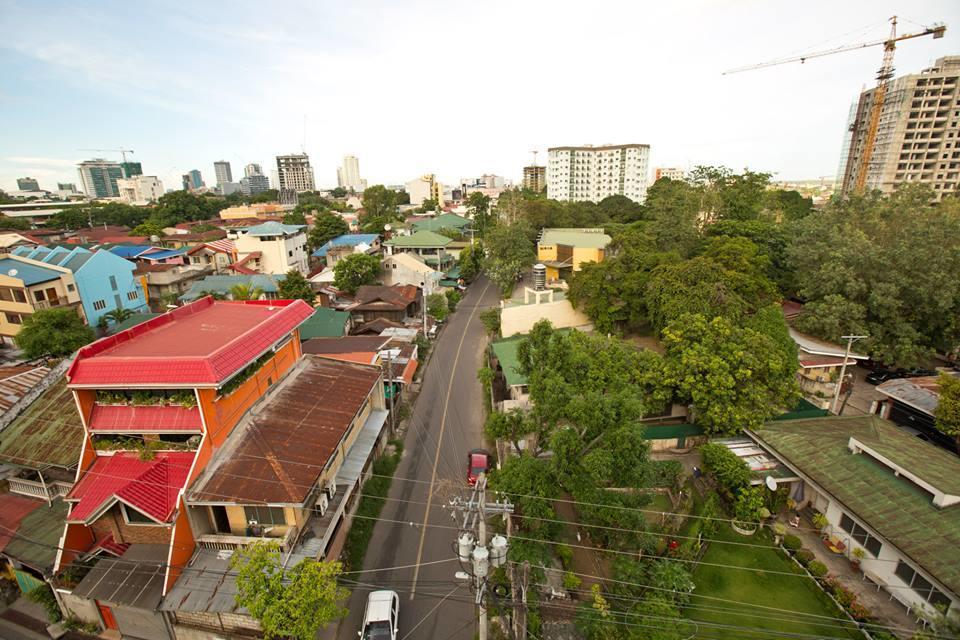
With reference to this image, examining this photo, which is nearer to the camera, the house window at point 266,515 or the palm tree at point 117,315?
the house window at point 266,515

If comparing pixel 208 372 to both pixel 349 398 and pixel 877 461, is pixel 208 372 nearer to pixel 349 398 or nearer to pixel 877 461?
pixel 349 398

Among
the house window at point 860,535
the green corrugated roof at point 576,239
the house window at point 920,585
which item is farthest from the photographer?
the green corrugated roof at point 576,239

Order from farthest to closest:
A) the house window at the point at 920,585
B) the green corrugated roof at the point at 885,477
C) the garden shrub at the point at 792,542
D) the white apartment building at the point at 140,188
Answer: the white apartment building at the point at 140,188 < the garden shrub at the point at 792,542 < the green corrugated roof at the point at 885,477 < the house window at the point at 920,585

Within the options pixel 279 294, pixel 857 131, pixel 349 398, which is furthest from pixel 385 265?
pixel 857 131

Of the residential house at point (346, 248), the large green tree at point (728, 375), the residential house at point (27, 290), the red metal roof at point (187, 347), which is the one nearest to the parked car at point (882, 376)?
the large green tree at point (728, 375)

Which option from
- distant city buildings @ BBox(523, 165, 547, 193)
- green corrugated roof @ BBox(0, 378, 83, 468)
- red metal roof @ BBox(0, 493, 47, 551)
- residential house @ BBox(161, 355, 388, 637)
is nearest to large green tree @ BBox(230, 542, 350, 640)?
residential house @ BBox(161, 355, 388, 637)

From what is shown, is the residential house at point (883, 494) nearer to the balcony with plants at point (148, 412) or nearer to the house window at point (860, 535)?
the house window at point (860, 535)
